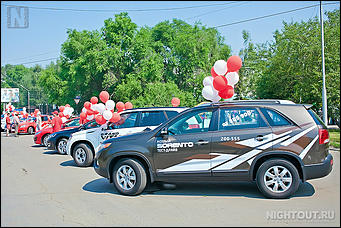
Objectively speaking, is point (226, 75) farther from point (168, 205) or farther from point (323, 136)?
point (168, 205)

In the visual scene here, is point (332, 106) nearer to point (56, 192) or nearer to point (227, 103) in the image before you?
point (227, 103)

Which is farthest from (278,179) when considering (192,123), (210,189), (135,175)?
(135,175)

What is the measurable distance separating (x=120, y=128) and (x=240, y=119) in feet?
13.6

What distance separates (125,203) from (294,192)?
302 cm

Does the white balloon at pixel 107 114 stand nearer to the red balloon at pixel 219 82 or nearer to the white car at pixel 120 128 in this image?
the white car at pixel 120 128

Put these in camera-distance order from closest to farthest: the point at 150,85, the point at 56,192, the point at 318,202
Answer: the point at 318,202, the point at 56,192, the point at 150,85

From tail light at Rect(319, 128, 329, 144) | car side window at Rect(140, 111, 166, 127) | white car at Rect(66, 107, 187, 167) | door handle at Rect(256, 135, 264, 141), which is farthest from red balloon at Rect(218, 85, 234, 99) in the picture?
tail light at Rect(319, 128, 329, 144)

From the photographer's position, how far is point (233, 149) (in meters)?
6.12

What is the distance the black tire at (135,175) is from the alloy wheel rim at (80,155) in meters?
4.00

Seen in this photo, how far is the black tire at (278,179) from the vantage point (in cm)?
593

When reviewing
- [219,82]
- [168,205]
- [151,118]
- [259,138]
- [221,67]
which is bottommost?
[168,205]

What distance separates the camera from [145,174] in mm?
6547

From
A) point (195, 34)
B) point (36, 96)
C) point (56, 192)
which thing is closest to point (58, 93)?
point (195, 34)

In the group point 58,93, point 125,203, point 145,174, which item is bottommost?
point 125,203
